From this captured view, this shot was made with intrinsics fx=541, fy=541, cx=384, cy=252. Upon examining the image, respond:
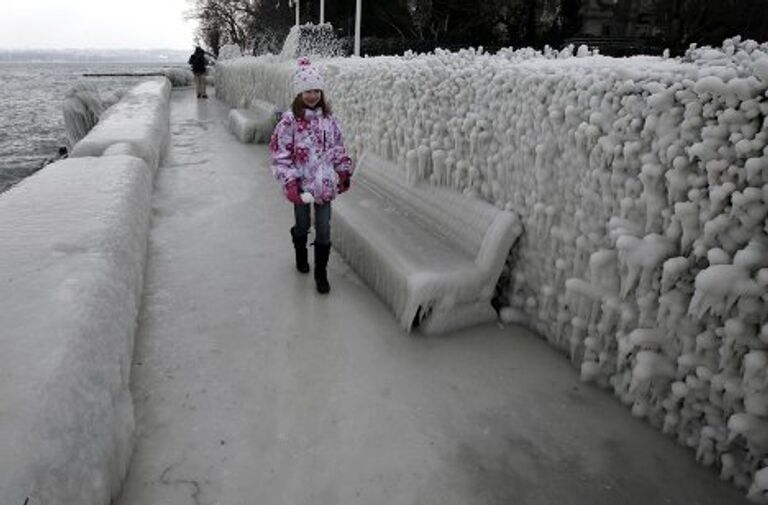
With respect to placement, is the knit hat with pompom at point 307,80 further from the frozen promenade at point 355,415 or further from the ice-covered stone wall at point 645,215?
the frozen promenade at point 355,415

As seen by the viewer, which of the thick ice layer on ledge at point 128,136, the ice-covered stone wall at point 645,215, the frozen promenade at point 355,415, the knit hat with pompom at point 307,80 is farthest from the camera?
the thick ice layer on ledge at point 128,136

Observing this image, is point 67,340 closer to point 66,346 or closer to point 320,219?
point 66,346

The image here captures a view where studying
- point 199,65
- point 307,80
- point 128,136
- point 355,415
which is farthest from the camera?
point 199,65

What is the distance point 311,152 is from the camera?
11.6ft

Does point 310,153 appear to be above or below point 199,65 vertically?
below

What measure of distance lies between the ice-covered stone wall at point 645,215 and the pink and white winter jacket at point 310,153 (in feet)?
2.77

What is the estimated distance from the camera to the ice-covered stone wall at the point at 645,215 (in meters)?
1.95

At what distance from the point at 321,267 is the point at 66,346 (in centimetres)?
202

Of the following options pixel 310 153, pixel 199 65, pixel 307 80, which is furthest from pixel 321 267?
pixel 199 65

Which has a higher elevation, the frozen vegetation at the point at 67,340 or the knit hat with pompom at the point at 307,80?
the knit hat with pompom at the point at 307,80

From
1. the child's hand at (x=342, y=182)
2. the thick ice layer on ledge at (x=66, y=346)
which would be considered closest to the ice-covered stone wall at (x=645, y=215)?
the child's hand at (x=342, y=182)

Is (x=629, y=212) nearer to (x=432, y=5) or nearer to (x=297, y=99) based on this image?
(x=297, y=99)

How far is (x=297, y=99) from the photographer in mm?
3473

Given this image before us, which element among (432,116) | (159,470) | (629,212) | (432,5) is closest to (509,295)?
(629,212)
